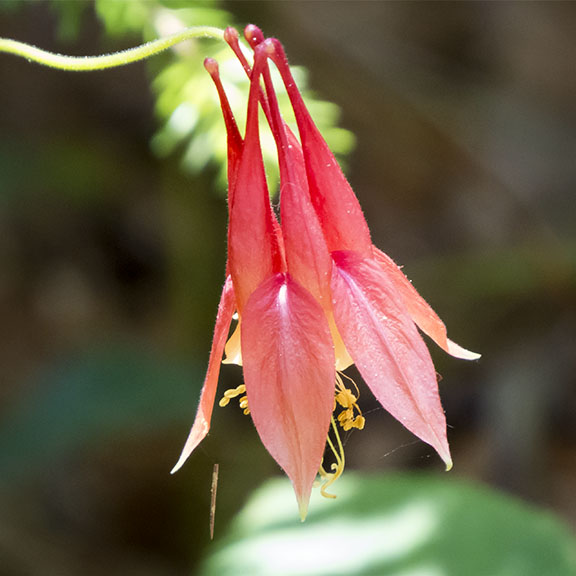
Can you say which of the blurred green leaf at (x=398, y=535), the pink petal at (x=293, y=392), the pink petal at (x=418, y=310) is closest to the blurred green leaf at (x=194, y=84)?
the pink petal at (x=418, y=310)

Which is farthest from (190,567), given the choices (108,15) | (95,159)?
(108,15)

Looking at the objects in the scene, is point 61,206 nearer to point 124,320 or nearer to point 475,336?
point 124,320

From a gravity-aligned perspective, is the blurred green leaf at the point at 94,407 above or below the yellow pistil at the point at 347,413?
below

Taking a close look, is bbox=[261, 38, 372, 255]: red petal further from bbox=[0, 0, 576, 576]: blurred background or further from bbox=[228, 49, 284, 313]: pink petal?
bbox=[0, 0, 576, 576]: blurred background

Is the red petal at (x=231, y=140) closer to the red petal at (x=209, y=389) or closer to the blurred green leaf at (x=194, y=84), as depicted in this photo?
the red petal at (x=209, y=389)

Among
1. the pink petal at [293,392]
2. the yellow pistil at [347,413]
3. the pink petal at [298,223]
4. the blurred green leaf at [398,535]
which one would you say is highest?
the pink petal at [298,223]

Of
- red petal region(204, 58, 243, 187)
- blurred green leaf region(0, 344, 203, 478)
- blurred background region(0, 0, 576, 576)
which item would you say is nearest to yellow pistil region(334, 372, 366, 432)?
red petal region(204, 58, 243, 187)

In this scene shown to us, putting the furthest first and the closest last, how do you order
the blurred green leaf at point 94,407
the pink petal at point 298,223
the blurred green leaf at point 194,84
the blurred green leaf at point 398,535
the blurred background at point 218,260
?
the blurred background at point 218,260, the blurred green leaf at point 94,407, the blurred green leaf at point 398,535, the blurred green leaf at point 194,84, the pink petal at point 298,223
